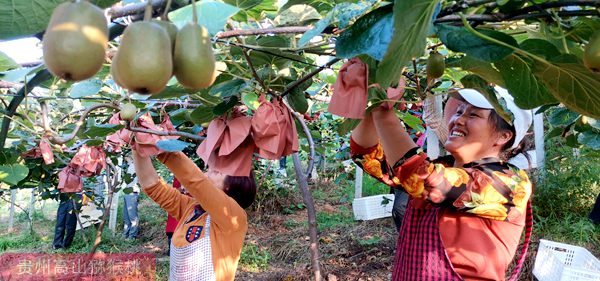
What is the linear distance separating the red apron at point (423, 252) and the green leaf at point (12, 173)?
1.87 m

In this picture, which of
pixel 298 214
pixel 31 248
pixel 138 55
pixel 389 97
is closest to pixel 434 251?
pixel 389 97

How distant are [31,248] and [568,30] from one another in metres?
6.72

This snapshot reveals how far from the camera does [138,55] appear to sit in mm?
446

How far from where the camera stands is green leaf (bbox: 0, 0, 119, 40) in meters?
0.52

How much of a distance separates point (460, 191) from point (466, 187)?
1.0 inches

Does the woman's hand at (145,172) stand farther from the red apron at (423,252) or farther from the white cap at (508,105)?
the white cap at (508,105)

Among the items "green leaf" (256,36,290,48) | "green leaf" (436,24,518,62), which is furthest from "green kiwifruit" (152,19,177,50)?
"green leaf" (256,36,290,48)

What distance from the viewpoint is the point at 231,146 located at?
1.19 metres

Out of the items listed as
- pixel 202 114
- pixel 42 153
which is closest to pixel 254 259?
pixel 42 153

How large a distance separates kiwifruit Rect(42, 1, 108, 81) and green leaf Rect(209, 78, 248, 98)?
0.74m

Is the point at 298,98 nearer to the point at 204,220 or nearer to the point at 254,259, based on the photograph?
the point at 204,220

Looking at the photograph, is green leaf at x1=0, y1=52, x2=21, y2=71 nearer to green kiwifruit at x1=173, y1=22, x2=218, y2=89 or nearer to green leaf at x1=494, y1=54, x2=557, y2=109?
green kiwifruit at x1=173, y1=22, x2=218, y2=89

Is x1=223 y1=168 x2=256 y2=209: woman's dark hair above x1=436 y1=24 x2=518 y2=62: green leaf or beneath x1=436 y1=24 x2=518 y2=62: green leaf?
beneath

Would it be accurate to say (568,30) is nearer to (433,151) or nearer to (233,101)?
(233,101)
